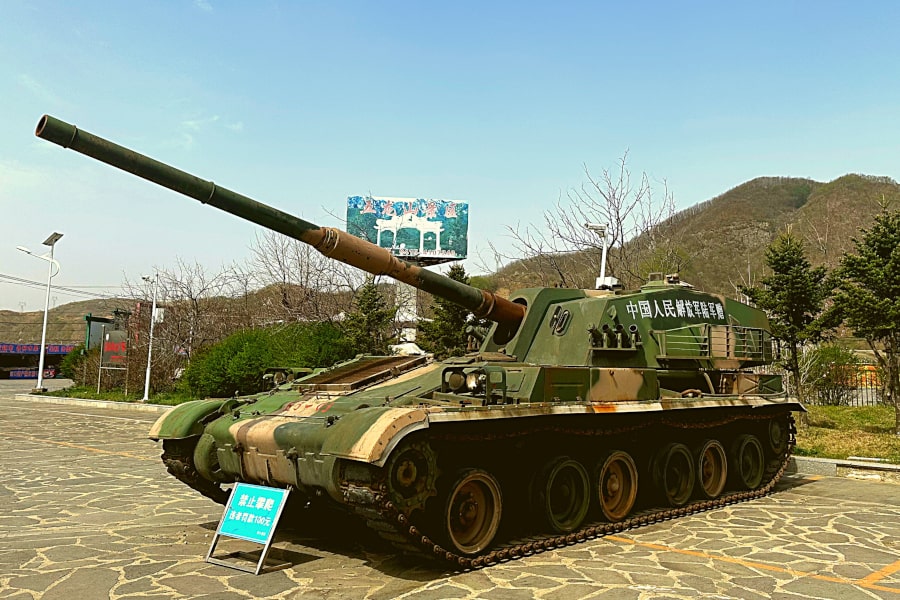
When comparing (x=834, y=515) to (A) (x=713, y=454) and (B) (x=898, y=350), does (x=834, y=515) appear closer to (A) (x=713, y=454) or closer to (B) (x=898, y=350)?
(A) (x=713, y=454)

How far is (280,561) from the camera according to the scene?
7.04m

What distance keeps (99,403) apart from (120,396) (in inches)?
52.8

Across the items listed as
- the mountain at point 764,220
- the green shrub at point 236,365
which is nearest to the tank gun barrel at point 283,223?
the green shrub at point 236,365

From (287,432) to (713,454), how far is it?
6.05m

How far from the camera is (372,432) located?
602 cm

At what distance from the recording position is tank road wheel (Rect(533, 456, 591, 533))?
7762 millimetres

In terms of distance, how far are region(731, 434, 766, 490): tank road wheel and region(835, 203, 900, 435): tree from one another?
5.22m

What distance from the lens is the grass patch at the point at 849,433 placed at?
13.9m

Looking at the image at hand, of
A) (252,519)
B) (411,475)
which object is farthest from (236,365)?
(411,475)

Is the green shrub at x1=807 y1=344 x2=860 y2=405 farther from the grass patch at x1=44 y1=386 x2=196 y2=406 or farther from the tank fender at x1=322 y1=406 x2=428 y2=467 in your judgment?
the grass patch at x1=44 y1=386 x2=196 y2=406

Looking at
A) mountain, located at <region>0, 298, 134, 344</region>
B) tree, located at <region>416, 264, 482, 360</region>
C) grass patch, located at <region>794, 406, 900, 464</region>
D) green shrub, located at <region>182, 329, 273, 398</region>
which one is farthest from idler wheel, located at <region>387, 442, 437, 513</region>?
mountain, located at <region>0, 298, 134, 344</region>

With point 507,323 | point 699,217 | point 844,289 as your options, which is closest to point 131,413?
point 507,323

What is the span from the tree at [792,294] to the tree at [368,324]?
10442 millimetres

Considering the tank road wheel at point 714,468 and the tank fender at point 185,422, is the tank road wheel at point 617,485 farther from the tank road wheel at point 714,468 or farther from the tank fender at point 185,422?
the tank fender at point 185,422
